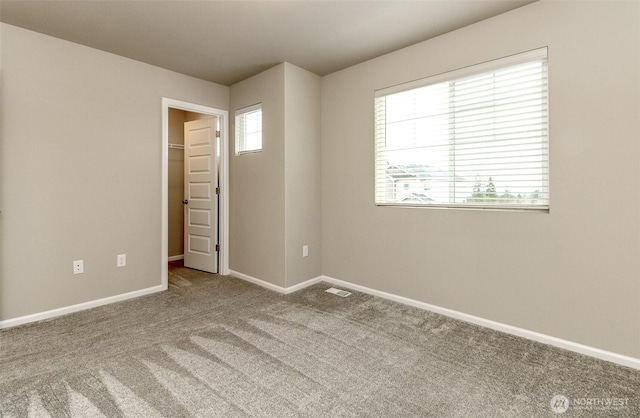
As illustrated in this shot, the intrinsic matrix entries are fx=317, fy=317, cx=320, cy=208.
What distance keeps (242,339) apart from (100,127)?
2.49m

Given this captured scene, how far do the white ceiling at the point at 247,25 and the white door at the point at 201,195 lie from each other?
1.14 metres

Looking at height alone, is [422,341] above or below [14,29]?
below

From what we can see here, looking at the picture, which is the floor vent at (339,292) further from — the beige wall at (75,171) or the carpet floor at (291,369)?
the beige wall at (75,171)

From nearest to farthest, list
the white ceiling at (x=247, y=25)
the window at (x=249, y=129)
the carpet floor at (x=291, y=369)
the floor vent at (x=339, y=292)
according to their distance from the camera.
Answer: the carpet floor at (x=291, y=369)
the white ceiling at (x=247, y=25)
the floor vent at (x=339, y=292)
the window at (x=249, y=129)

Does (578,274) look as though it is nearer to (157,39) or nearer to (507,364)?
(507,364)

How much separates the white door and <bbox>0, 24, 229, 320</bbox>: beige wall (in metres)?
0.77

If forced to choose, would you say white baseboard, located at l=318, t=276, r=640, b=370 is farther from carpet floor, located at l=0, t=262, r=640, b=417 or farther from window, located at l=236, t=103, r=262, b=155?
window, located at l=236, t=103, r=262, b=155

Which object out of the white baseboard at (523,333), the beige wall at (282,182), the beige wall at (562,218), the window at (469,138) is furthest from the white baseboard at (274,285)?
the window at (469,138)

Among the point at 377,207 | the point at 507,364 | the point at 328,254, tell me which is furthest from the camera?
the point at 328,254

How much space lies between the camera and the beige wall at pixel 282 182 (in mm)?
3520

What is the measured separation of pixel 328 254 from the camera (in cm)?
390

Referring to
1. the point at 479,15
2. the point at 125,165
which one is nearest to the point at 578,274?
the point at 479,15

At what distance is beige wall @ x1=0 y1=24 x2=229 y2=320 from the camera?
8.76 ft

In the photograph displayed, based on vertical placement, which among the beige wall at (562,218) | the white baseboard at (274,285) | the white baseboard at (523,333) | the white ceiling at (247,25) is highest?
the white ceiling at (247,25)
